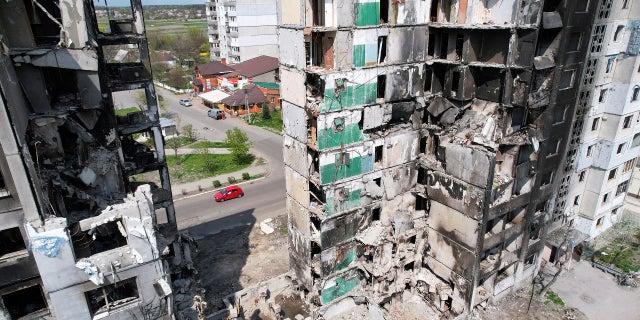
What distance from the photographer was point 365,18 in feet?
76.7

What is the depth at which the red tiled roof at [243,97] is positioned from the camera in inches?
2929

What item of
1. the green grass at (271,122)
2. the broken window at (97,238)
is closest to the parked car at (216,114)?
the green grass at (271,122)

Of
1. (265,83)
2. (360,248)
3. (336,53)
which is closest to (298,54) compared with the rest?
(336,53)

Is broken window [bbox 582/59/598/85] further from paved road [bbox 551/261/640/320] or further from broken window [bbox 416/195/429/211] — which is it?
paved road [bbox 551/261/640/320]

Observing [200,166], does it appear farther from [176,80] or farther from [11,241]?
[176,80]

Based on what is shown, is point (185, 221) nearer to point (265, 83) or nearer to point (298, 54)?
point (298, 54)

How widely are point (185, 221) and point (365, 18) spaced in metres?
27.8

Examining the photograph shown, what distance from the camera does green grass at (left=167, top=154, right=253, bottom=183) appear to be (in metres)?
50.3

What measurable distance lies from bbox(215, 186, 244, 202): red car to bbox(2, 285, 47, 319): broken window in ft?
89.1

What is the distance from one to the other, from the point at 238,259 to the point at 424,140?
18.7 meters

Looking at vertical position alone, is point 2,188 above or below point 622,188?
above

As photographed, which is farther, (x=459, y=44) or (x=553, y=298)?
(x=553, y=298)

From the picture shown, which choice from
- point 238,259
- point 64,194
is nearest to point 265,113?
point 238,259

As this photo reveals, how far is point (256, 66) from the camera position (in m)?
85.4
